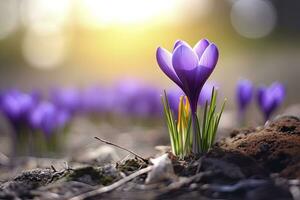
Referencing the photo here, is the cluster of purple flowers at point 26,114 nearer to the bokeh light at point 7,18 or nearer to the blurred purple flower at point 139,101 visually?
the blurred purple flower at point 139,101

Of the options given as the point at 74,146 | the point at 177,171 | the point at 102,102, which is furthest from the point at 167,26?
the point at 177,171

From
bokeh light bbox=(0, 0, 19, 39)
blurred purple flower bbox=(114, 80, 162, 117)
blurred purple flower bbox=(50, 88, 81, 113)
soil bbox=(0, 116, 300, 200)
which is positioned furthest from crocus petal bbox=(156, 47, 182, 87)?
bokeh light bbox=(0, 0, 19, 39)

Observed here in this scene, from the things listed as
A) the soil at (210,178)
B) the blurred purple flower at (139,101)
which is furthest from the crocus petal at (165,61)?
the blurred purple flower at (139,101)

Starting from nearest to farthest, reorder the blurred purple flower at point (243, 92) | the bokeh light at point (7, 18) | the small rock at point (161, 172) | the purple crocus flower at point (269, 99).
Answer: the small rock at point (161, 172), the purple crocus flower at point (269, 99), the blurred purple flower at point (243, 92), the bokeh light at point (7, 18)

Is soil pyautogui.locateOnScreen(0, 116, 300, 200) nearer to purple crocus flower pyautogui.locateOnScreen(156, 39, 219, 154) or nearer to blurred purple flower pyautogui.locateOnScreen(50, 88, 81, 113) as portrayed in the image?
purple crocus flower pyautogui.locateOnScreen(156, 39, 219, 154)

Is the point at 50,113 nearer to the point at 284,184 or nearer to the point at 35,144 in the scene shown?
the point at 35,144

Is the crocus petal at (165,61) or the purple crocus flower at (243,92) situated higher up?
the purple crocus flower at (243,92)

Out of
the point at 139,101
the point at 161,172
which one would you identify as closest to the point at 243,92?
the point at 161,172
